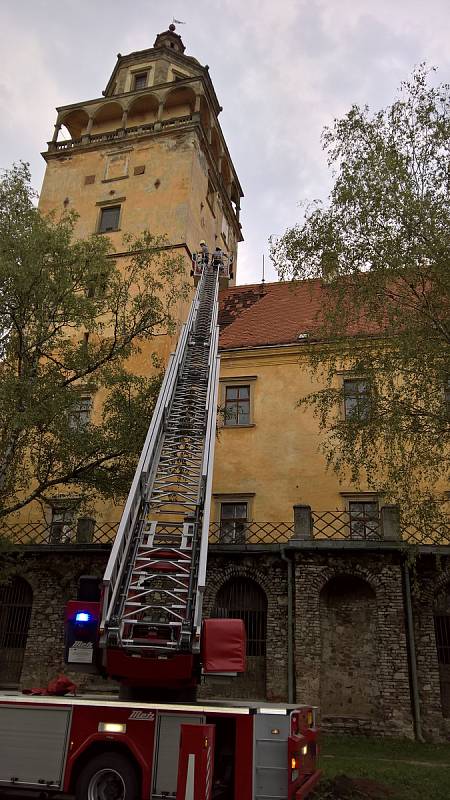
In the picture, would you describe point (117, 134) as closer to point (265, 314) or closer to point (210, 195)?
point (210, 195)

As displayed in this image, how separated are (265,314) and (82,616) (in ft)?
62.3

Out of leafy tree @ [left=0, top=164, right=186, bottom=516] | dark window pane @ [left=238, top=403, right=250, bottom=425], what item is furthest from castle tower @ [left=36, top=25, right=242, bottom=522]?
leafy tree @ [left=0, top=164, right=186, bottom=516]

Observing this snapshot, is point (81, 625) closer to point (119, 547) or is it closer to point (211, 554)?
point (119, 547)

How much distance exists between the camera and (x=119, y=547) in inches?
280

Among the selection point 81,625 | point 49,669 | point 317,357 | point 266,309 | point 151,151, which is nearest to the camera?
point 81,625

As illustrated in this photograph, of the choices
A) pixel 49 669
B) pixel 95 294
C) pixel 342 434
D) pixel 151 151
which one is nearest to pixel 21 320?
pixel 95 294

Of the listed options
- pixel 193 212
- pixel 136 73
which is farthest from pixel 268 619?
pixel 136 73

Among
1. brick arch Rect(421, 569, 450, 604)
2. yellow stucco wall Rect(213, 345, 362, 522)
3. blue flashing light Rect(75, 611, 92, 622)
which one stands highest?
yellow stucco wall Rect(213, 345, 362, 522)

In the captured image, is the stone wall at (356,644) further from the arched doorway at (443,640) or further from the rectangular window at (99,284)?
the rectangular window at (99,284)

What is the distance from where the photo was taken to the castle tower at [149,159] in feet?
88.4

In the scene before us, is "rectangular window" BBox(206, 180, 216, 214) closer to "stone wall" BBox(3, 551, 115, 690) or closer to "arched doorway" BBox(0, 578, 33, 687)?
"stone wall" BBox(3, 551, 115, 690)

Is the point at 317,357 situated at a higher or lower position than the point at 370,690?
higher

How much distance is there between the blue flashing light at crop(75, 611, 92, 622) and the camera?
22.0ft

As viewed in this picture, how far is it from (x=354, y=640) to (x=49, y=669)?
787 centimetres
